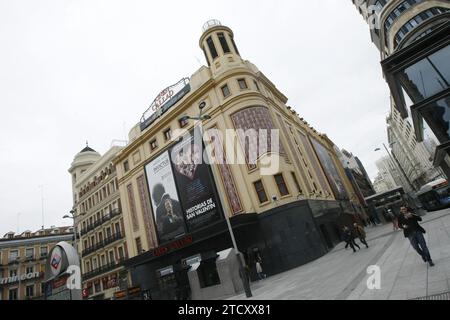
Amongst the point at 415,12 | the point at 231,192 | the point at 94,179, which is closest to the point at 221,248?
the point at 231,192

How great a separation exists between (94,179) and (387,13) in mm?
47158

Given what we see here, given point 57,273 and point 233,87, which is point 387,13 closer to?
point 233,87

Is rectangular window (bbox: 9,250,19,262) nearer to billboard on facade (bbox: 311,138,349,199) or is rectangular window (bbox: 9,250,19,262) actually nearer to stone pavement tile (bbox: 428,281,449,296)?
billboard on facade (bbox: 311,138,349,199)

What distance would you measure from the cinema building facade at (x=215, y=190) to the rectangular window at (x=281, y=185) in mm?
Result: 87

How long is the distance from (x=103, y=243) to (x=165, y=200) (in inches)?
685

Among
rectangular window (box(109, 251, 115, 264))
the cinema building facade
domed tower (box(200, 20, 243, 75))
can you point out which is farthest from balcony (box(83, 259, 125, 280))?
domed tower (box(200, 20, 243, 75))

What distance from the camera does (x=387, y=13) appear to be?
33531 mm

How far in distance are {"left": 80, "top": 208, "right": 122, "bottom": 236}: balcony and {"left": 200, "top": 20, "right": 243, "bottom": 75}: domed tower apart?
76.5ft

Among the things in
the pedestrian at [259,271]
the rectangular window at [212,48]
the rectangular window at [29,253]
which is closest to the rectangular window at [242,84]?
the rectangular window at [212,48]

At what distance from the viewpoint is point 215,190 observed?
24797 millimetres

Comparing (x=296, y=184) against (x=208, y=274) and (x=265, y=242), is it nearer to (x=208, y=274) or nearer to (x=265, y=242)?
(x=265, y=242)

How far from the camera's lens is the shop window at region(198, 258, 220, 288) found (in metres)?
17.1

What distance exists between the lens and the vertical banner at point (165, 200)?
89.9 ft

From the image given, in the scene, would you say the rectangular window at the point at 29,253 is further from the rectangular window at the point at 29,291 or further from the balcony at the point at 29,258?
the rectangular window at the point at 29,291
